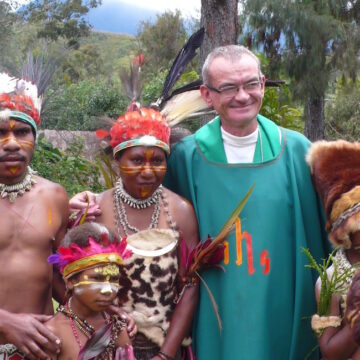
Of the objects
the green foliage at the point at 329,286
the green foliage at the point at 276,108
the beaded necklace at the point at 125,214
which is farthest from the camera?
the green foliage at the point at 276,108

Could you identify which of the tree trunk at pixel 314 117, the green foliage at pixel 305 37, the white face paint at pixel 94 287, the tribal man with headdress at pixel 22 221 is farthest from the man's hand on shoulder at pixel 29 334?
the tree trunk at pixel 314 117

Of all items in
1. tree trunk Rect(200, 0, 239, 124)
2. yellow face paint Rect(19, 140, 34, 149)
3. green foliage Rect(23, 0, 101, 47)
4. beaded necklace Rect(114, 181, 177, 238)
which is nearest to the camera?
yellow face paint Rect(19, 140, 34, 149)

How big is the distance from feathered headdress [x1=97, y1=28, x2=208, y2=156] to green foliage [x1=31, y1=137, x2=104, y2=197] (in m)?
4.63

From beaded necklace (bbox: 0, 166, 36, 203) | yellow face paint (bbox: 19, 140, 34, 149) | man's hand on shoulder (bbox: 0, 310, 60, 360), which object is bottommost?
man's hand on shoulder (bbox: 0, 310, 60, 360)

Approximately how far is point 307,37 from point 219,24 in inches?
138

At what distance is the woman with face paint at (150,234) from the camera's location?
11.5 ft

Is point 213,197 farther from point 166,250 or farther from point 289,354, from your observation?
point 289,354

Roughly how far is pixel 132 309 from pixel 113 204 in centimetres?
58

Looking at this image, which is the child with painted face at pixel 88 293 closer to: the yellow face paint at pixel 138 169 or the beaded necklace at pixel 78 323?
the beaded necklace at pixel 78 323

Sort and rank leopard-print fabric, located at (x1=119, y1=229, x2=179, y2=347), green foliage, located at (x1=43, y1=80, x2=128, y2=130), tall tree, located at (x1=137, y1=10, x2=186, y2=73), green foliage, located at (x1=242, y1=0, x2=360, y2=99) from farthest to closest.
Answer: tall tree, located at (x1=137, y1=10, x2=186, y2=73) < green foliage, located at (x1=43, y1=80, x2=128, y2=130) < green foliage, located at (x1=242, y1=0, x2=360, y2=99) < leopard-print fabric, located at (x1=119, y1=229, x2=179, y2=347)

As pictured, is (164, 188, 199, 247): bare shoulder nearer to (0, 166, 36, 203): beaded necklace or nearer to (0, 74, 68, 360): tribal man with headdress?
(0, 74, 68, 360): tribal man with headdress

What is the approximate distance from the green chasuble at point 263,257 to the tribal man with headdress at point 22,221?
0.89 m

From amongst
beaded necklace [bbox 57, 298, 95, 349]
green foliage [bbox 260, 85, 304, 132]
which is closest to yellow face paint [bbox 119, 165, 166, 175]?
beaded necklace [bbox 57, 298, 95, 349]

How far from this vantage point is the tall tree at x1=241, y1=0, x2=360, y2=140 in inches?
445
